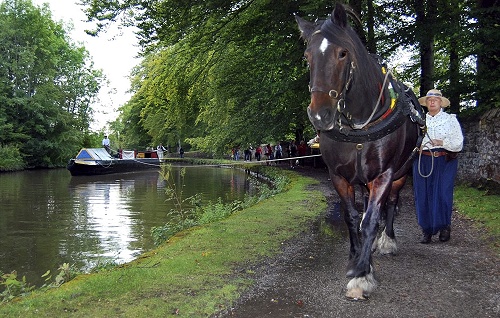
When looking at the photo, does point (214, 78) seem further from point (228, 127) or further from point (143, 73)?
point (143, 73)

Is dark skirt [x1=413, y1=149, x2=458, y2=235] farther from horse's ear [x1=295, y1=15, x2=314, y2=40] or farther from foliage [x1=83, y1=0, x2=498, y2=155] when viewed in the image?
foliage [x1=83, y1=0, x2=498, y2=155]

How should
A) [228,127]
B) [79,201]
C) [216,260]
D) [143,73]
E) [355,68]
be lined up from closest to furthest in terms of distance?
[355,68]
[216,260]
[79,201]
[228,127]
[143,73]

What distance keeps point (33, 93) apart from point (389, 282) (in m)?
46.7

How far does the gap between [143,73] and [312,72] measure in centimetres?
5124

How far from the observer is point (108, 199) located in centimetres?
1755

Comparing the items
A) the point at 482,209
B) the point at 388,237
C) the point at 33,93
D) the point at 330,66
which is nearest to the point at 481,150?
the point at 482,209

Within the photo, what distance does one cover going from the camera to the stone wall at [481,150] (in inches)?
417

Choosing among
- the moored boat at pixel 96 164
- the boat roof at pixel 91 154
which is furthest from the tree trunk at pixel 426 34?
the boat roof at pixel 91 154

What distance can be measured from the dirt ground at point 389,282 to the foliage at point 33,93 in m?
39.3

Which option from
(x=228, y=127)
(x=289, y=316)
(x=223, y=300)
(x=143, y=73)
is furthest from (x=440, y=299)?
(x=143, y=73)

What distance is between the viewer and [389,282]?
460 centimetres

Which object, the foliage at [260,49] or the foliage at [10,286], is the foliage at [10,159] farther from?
the foliage at [10,286]

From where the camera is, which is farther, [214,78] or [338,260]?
[214,78]

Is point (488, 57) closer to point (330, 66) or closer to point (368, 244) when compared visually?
point (368, 244)
